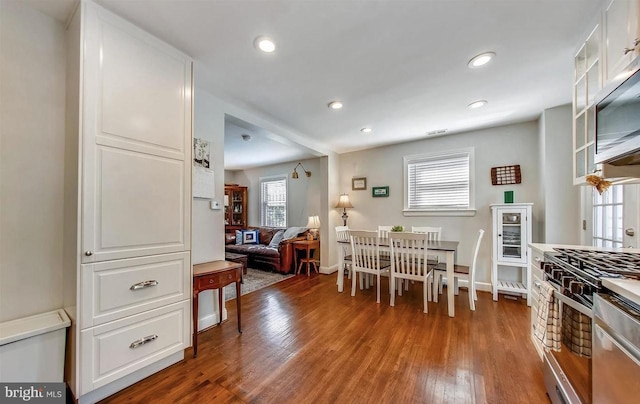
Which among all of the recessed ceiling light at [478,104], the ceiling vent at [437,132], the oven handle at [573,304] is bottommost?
the oven handle at [573,304]

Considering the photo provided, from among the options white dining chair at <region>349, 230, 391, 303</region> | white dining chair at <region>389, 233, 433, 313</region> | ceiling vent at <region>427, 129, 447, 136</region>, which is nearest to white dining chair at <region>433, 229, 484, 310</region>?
white dining chair at <region>389, 233, 433, 313</region>

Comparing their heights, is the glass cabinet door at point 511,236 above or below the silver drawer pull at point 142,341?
above

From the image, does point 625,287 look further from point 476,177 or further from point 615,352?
point 476,177

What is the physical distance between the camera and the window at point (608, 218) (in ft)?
6.49

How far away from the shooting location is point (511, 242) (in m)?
3.21

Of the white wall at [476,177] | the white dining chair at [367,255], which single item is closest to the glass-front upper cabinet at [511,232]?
the white wall at [476,177]

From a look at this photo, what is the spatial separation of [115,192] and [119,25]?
42.6 inches

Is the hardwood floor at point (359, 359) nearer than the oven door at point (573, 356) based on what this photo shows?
No

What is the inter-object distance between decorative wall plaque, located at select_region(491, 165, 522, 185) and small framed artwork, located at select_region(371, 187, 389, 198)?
1605 millimetres

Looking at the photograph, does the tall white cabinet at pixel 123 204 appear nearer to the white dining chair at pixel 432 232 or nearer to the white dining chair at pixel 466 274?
the white dining chair at pixel 466 274

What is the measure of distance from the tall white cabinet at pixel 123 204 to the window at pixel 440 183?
3558mm

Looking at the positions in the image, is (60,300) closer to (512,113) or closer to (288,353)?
(288,353)

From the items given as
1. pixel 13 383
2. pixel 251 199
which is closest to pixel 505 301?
pixel 13 383

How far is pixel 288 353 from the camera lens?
79.8 inches
